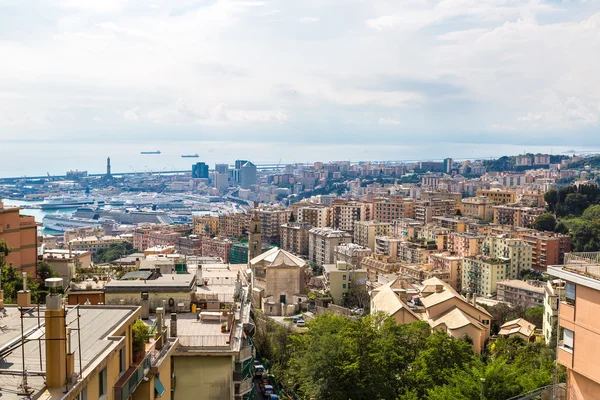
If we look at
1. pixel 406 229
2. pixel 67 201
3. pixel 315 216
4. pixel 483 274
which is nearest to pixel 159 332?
pixel 483 274

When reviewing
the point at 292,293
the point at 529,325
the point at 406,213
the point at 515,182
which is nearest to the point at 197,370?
the point at 529,325

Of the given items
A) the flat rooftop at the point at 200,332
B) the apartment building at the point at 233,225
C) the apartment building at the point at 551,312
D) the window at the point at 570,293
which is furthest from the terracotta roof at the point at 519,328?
the apartment building at the point at 233,225

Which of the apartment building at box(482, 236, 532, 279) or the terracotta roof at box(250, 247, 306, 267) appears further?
the apartment building at box(482, 236, 532, 279)

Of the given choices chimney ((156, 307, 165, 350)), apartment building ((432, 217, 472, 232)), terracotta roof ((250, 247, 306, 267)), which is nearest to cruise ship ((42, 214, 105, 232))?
apartment building ((432, 217, 472, 232))

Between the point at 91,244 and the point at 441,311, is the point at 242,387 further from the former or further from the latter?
the point at 91,244

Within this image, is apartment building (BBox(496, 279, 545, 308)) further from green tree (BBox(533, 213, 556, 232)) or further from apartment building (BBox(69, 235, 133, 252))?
apartment building (BBox(69, 235, 133, 252))
